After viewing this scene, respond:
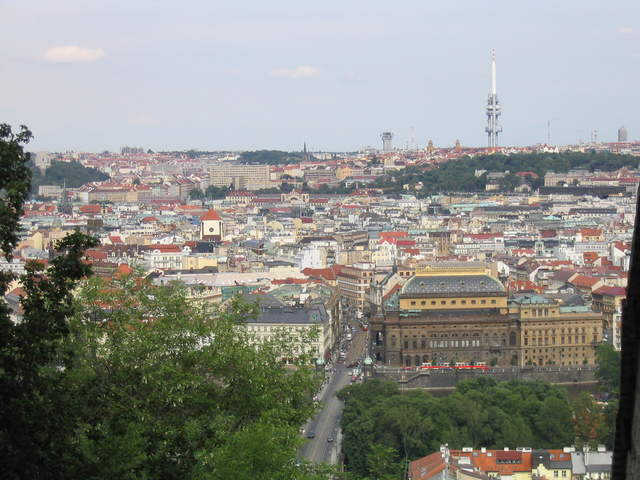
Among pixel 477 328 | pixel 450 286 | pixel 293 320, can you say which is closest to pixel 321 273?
pixel 450 286

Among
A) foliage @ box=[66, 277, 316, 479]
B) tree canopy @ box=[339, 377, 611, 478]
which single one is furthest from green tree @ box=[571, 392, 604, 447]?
foliage @ box=[66, 277, 316, 479]

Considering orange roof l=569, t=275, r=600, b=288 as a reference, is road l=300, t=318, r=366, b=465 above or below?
below

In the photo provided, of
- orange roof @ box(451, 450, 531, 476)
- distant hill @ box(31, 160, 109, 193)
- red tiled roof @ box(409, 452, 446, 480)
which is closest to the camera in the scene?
red tiled roof @ box(409, 452, 446, 480)

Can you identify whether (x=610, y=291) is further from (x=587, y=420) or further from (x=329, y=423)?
(x=587, y=420)

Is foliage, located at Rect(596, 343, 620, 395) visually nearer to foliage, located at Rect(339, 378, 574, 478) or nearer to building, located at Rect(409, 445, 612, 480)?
foliage, located at Rect(339, 378, 574, 478)

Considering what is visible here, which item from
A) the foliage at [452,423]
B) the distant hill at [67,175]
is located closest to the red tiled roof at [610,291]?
the foliage at [452,423]

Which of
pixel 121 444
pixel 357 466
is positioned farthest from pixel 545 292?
pixel 121 444

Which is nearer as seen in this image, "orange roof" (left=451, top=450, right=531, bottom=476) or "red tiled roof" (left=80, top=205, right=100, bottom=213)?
"orange roof" (left=451, top=450, right=531, bottom=476)
